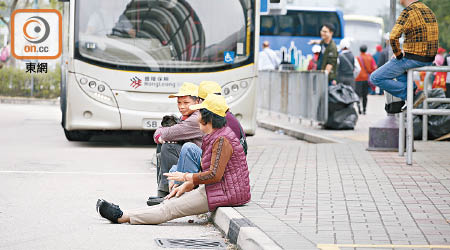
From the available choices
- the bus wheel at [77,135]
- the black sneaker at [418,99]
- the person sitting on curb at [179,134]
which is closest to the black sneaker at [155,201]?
the person sitting on curb at [179,134]

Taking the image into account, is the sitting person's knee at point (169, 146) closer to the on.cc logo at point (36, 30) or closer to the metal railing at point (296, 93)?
the on.cc logo at point (36, 30)

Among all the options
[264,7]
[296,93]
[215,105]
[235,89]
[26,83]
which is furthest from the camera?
[26,83]

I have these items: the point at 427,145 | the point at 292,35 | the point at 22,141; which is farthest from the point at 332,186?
the point at 292,35

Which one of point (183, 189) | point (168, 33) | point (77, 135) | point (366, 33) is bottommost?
point (77, 135)

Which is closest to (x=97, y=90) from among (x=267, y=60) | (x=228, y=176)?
(x=228, y=176)

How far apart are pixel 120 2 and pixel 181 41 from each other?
112cm

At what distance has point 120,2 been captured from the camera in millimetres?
15734

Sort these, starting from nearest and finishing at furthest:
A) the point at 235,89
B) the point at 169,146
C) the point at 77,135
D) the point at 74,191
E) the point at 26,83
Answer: the point at 169,146
the point at 74,191
the point at 235,89
the point at 77,135
the point at 26,83

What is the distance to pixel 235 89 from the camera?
52.4ft

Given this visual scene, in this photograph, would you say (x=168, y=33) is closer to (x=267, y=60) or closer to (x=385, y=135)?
(x=385, y=135)

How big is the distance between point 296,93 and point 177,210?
565 inches

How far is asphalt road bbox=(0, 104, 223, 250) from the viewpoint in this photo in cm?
746

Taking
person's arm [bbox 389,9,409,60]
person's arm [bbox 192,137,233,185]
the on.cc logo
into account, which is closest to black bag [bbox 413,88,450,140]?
person's arm [bbox 389,9,409,60]

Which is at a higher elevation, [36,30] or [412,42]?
[36,30]
